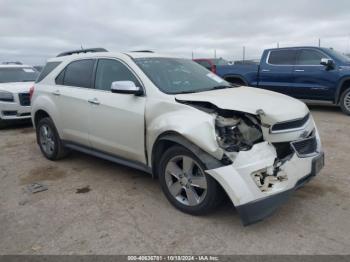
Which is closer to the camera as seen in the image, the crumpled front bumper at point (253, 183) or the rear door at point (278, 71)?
the crumpled front bumper at point (253, 183)

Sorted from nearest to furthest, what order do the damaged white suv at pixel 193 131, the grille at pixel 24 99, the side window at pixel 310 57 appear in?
the damaged white suv at pixel 193 131
the grille at pixel 24 99
the side window at pixel 310 57

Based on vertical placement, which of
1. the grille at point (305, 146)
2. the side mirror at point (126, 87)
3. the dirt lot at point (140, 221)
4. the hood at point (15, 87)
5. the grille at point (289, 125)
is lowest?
the dirt lot at point (140, 221)

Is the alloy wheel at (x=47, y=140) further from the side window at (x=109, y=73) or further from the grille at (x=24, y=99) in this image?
the grille at (x=24, y=99)

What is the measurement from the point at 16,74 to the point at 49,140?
5199 millimetres

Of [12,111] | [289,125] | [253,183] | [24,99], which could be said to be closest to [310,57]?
[289,125]

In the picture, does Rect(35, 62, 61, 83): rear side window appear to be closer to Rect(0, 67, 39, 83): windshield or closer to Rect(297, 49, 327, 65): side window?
Rect(0, 67, 39, 83): windshield

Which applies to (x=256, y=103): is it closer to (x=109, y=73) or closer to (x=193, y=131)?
(x=193, y=131)

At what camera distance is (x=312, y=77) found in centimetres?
893

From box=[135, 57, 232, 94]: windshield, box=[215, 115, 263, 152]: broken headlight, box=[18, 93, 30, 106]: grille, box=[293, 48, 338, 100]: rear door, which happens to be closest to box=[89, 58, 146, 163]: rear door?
box=[135, 57, 232, 94]: windshield

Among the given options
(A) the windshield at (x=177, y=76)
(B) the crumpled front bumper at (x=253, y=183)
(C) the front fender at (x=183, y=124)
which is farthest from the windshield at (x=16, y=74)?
(B) the crumpled front bumper at (x=253, y=183)

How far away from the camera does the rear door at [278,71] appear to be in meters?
9.39

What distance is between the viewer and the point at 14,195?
14.1 ft

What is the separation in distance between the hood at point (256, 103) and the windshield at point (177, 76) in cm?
30

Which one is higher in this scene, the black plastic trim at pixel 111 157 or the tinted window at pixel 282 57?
the tinted window at pixel 282 57
